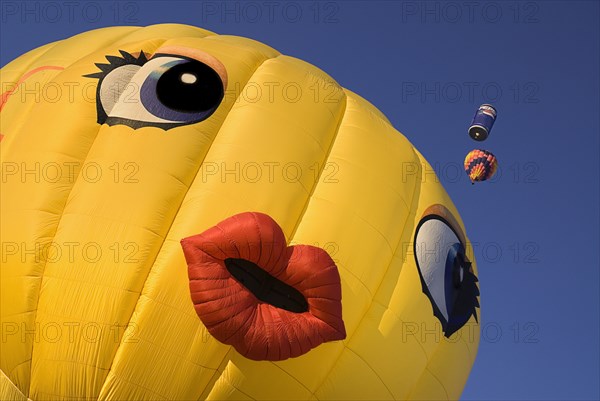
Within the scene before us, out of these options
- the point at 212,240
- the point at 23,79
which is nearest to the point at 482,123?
the point at 23,79

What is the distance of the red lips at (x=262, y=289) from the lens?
5906mm

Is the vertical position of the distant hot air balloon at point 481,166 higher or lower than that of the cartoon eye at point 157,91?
higher

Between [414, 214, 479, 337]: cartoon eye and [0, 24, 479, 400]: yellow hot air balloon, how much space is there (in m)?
0.03

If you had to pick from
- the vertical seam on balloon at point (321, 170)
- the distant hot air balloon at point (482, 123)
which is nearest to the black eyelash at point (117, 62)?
the vertical seam on balloon at point (321, 170)

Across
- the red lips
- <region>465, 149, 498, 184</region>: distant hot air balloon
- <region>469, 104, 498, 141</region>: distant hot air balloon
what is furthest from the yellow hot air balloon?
<region>465, 149, 498, 184</region>: distant hot air balloon

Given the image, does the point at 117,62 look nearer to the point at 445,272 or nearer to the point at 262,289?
the point at 262,289

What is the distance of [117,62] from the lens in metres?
7.30

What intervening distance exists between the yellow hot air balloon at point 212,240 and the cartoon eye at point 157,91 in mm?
16

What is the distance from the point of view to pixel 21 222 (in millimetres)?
6266

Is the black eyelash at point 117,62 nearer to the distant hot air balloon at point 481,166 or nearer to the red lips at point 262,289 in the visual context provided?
the red lips at point 262,289

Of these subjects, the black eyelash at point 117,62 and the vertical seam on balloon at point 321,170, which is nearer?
the vertical seam on balloon at point 321,170

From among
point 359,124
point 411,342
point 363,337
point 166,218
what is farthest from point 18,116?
point 411,342

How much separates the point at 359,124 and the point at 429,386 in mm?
2753

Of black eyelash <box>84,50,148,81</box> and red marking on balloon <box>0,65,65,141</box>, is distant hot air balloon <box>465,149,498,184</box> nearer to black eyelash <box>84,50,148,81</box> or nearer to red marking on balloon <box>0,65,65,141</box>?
black eyelash <box>84,50,148,81</box>
